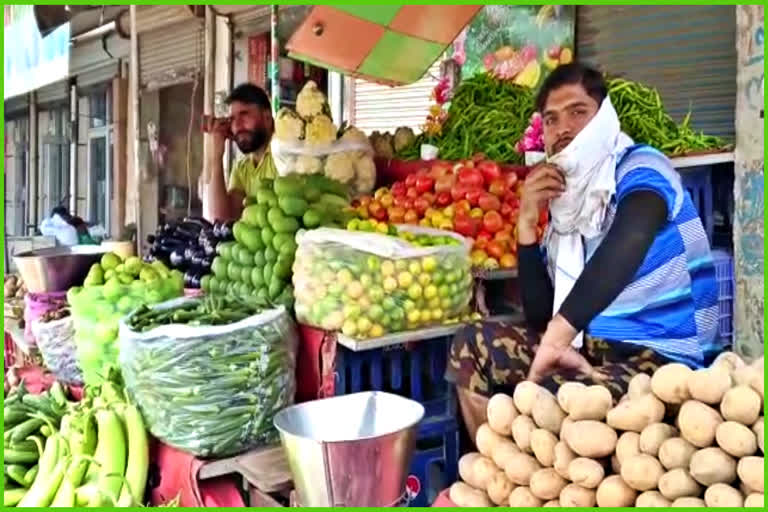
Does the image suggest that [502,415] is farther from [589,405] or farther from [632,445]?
[632,445]

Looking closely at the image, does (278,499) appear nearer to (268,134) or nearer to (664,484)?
(664,484)

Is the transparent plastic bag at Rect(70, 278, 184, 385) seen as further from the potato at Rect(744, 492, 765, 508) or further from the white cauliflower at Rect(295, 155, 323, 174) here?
the potato at Rect(744, 492, 765, 508)

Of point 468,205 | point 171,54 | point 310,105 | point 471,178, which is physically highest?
point 171,54

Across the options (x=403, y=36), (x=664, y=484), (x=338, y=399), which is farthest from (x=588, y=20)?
(x=664, y=484)

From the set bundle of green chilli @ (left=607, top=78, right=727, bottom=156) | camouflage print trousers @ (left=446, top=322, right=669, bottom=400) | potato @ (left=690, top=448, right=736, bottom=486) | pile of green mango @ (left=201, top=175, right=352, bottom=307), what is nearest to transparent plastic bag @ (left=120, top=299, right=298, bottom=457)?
pile of green mango @ (left=201, top=175, right=352, bottom=307)

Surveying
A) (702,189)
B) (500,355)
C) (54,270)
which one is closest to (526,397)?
(500,355)

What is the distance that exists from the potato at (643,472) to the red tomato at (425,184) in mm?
2245

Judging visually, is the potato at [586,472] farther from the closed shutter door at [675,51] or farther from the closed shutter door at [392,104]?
the closed shutter door at [392,104]

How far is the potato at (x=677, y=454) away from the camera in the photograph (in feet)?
4.97

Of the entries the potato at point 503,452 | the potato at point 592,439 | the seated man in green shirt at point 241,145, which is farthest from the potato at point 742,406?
the seated man in green shirt at point 241,145

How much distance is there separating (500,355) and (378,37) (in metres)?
2.23

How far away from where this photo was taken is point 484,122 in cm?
423

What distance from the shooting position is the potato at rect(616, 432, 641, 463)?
1579mm

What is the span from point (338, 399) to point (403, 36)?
244 centimetres
